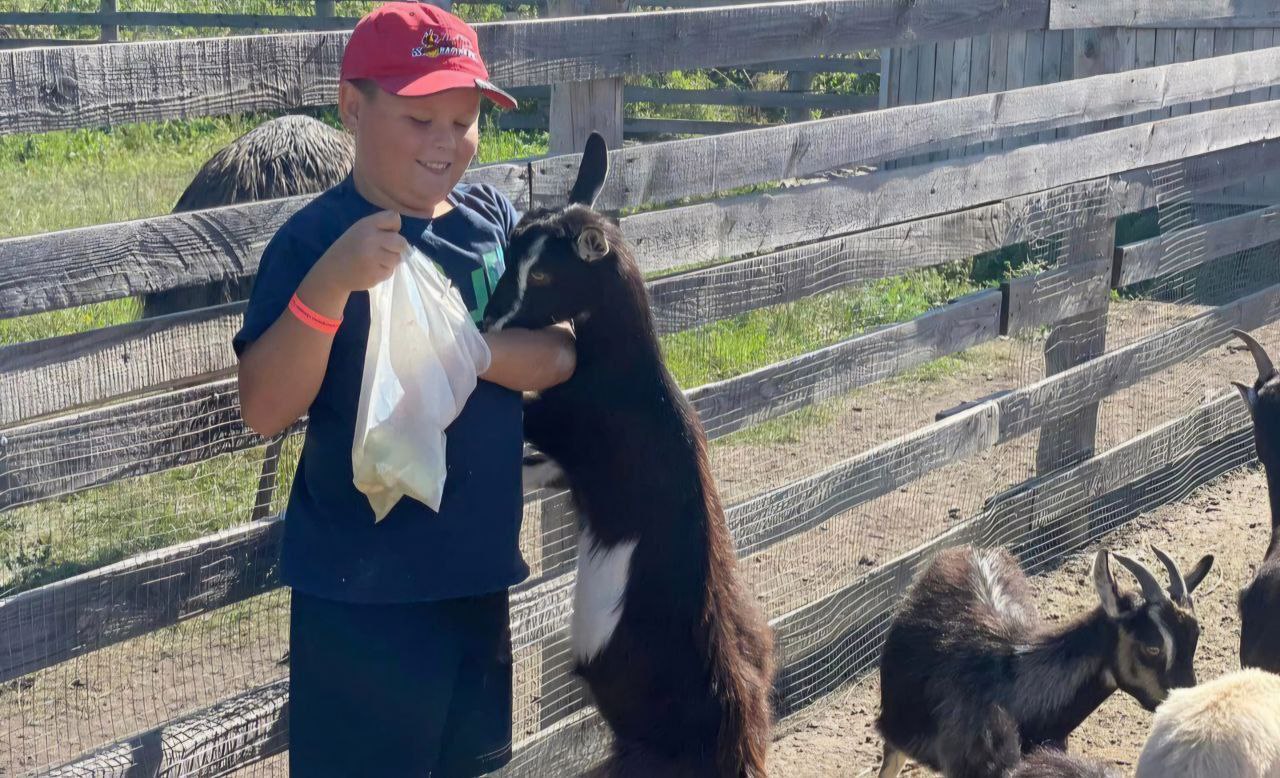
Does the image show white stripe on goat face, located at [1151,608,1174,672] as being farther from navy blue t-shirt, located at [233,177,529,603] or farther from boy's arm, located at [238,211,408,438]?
boy's arm, located at [238,211,408,438]

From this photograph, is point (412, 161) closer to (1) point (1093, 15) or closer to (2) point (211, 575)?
(2) point (211, 575)

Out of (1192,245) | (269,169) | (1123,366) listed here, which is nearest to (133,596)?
A: (269,169)

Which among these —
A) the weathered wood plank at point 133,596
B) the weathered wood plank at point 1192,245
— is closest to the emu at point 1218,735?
the weathered wood plank at point 133,596

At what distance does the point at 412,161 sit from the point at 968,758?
2.76 metres

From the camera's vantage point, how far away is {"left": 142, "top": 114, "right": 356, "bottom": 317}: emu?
219 inches

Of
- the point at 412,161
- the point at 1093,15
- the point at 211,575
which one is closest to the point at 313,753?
the point at 211,575

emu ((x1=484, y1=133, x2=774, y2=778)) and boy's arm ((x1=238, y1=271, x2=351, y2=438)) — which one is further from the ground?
boy's arm ((x1=238, y1=271, x2=351, y2=438))

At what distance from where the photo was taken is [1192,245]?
22.1ft

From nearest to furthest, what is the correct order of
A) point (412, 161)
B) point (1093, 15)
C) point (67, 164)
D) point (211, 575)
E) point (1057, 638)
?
point (412, 161)
point (211, 575)
point (1057, 638)
point (1093, 15)
point (67, 164)

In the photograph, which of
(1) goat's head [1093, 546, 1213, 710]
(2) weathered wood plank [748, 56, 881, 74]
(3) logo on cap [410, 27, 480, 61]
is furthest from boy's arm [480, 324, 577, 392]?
(2) weathered wood plank [748, 56, 881, 74]

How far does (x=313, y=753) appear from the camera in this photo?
2518 millimetres

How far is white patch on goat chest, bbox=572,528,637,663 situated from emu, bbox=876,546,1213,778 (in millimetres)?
1584

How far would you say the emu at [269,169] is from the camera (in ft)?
18.3

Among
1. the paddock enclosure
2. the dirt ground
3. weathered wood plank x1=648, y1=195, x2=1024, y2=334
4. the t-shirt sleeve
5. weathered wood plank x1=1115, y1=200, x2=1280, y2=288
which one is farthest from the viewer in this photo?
weathered wood plank x1=1115, y1=200, x2=1280, y2=288
